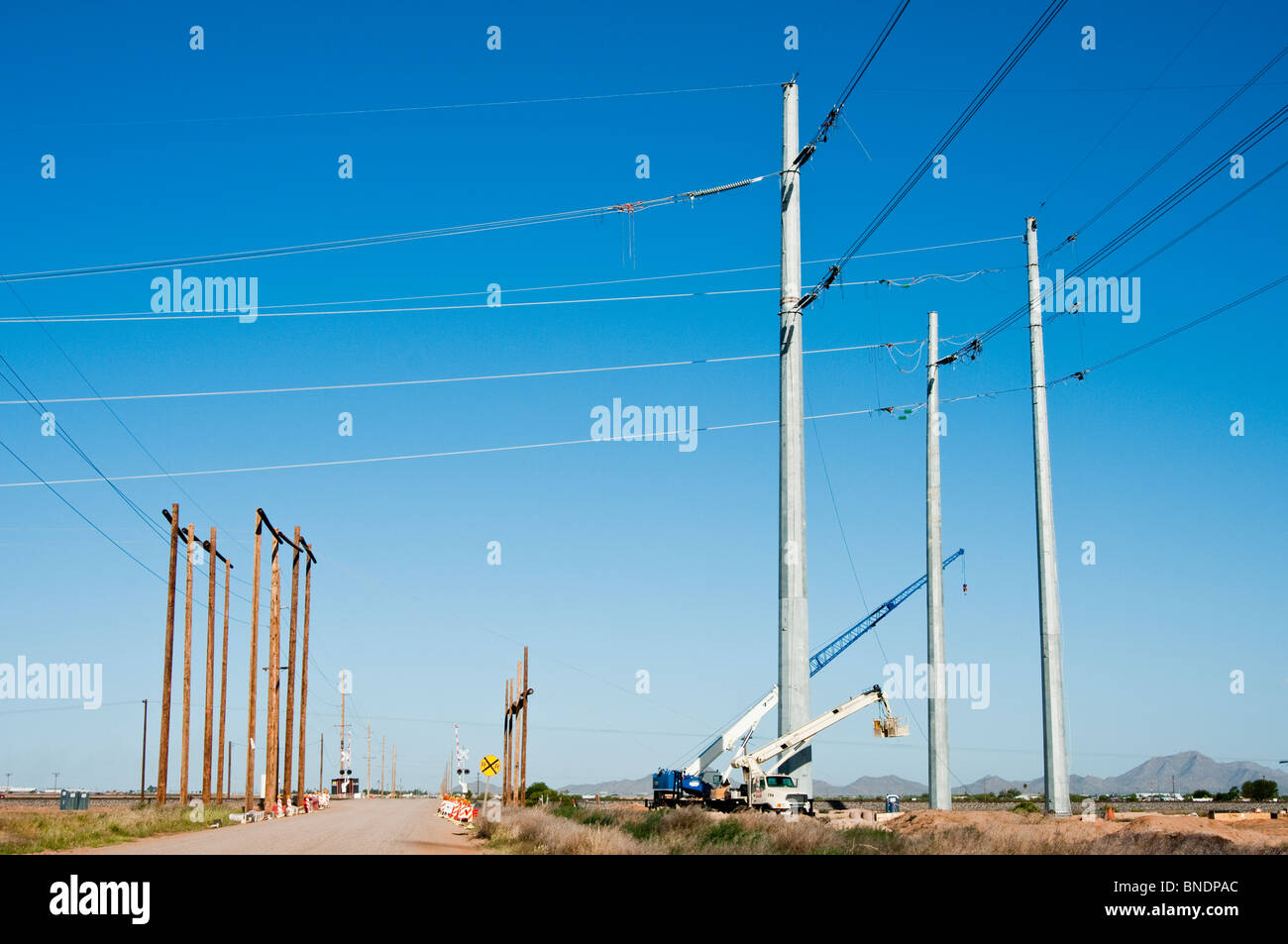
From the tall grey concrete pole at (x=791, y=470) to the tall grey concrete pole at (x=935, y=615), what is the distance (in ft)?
43.9

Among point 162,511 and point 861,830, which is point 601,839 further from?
point 162,511

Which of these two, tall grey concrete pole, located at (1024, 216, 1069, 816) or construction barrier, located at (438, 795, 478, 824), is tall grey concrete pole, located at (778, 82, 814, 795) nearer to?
tall grey concrete pole, located at (1024, 216, 1069, 816)

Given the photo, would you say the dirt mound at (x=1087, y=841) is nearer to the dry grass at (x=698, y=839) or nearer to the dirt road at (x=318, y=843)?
the dry grass at (x=698, y=839)

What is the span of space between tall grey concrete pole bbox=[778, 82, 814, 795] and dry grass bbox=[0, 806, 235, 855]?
15.4m

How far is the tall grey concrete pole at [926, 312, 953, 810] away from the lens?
40406 millimetres

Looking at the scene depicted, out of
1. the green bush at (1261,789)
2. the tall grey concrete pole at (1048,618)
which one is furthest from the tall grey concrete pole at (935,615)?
the green bush at (1261,789)

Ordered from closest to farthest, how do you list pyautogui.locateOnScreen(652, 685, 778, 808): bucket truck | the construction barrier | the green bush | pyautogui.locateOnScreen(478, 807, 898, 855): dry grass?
pyautogui.locateOnScreen(478, 807, 898, 855): dry grass, the construction barrier, pyautogui.locateOnScreen(652, 685, 778, 808): bucket truck, the green bush

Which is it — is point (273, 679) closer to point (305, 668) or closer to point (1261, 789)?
point (305, 668)

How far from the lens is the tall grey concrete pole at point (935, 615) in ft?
133

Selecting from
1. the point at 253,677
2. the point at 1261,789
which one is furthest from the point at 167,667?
the point at 1261,789

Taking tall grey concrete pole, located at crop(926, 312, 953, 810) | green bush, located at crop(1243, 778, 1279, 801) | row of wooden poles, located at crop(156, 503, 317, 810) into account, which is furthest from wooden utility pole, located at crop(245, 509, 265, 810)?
green bush, located at crop(1243, 778, 1279, 801)
